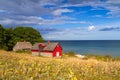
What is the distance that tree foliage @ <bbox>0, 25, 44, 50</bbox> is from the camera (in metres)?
80.9

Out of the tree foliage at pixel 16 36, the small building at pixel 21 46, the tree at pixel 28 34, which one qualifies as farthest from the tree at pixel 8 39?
the tree at pixel 28 34

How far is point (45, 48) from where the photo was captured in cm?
6475

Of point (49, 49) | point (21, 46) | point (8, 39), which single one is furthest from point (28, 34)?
point (49, 49)

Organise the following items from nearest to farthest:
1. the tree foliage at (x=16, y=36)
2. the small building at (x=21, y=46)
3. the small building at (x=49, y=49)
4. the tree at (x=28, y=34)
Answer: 1. the small building at (x=49, y=49)
2. the small building at (x=21, y=46)
3. the tree foliage at (x=16, y=36)
4. the tree at (x=28, y=34)

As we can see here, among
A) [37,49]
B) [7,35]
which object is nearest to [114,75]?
[37,49]

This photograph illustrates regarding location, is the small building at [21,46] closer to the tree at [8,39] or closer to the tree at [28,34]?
the tree at [8,39]

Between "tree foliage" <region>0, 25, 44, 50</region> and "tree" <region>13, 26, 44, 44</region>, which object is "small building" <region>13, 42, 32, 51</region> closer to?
"tree foliage" <region>0, 25, 44, 50</region>

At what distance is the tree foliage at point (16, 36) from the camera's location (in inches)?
3184

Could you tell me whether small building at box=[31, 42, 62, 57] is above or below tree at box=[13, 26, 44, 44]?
below

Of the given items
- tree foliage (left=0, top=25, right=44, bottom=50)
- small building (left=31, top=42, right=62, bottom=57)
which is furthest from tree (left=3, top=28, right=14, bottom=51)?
small building (left=31, top=42, right=62, bottom=57)

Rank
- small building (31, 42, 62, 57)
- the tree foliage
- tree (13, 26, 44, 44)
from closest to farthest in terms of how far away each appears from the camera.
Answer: small building (31, 42, 62, 57)
the tree foliage
tree (13, 26, 44, 44)

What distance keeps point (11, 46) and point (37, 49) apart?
21862mm

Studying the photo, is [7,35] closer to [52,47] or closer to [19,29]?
[19,29]

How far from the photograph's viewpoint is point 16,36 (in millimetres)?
93188
